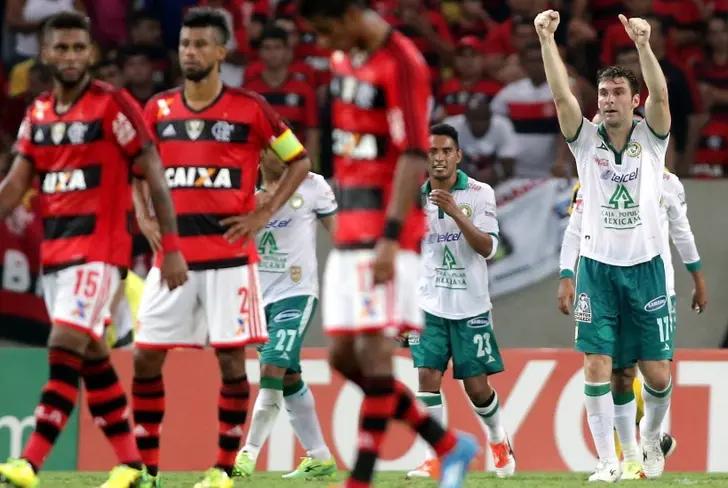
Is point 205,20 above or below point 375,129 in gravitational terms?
above

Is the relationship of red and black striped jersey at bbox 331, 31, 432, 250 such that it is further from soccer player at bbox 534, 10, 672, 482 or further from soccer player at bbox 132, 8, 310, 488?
soccer player at bbox 534, 10, 672, 482

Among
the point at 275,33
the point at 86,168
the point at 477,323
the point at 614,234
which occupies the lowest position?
the point at 477,323

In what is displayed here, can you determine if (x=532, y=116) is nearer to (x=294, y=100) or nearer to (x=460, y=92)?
(x=460, y=92)

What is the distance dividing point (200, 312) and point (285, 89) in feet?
20.0

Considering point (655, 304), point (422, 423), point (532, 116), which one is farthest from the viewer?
point (532, 116)

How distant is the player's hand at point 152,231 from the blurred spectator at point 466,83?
20.2ft

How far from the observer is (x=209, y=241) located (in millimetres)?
8250

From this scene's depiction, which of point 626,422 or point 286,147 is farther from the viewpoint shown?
point 626,422

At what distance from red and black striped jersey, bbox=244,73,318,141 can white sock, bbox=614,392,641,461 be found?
488 centimetres

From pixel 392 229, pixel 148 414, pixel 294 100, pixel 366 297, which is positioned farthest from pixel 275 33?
pixel 392 229

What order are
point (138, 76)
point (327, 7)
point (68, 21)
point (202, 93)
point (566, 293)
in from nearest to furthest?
point (327, 7) → point (68, 21) → point (202, 93) → point (566, 293) → point (138, 76)

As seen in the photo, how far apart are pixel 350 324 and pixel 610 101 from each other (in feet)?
10.6

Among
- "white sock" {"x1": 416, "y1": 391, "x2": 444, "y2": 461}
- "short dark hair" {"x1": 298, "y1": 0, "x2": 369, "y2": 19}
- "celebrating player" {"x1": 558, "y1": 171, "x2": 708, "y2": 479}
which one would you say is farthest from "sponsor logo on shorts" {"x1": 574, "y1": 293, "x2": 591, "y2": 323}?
"short dark hair" {"x1": 298, "y1": 0, "x2": 369, "y2": 19}

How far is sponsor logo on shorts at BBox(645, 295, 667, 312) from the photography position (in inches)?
384
